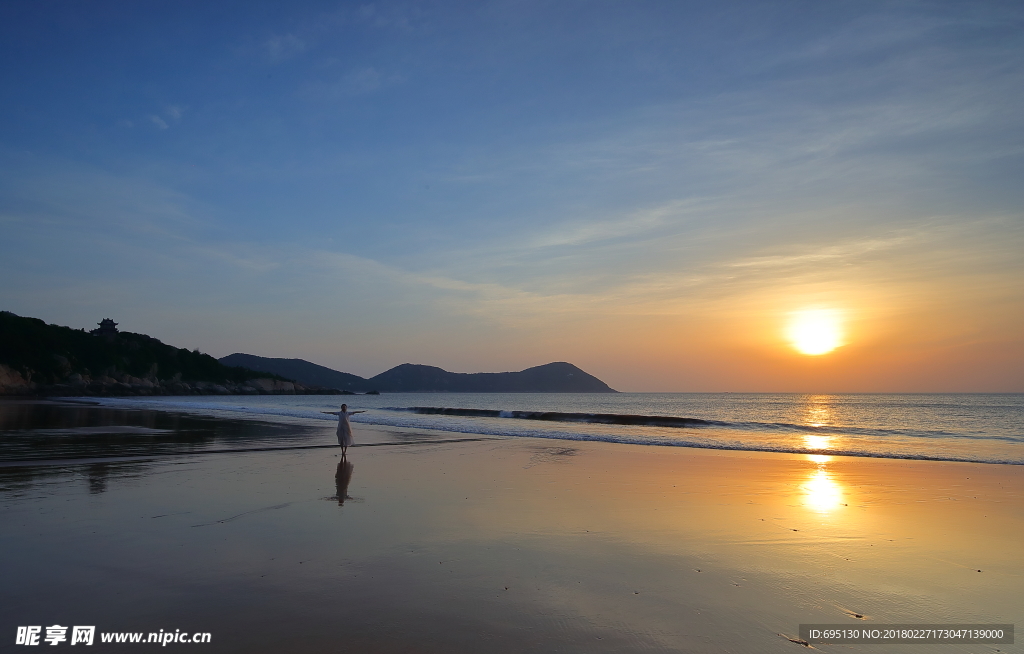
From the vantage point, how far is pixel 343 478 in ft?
42.5

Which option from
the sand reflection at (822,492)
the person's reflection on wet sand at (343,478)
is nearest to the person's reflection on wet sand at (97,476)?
the person's reflection on wet sand at (343,478)

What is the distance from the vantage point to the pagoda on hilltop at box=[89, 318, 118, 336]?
119 metres

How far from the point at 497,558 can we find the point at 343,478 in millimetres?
7152

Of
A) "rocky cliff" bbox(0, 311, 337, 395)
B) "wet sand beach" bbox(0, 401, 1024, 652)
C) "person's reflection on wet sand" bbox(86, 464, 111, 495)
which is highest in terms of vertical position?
"rocky cliff" bbox(0, 311, 337, 395)

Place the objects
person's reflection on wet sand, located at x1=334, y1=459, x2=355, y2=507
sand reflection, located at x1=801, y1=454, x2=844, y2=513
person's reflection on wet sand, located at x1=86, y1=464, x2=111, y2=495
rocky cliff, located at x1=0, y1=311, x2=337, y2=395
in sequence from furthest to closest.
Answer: rocky cliff, located at x1=0, y1=311, x2=337, y2=395 < person's reflection on wet sand, located at x1=86, y1=464, x2=111, y2=495 < person's reflection on wet sand, located at x1=334, y1=459, x2=355, y2=507 < sand reflection, located at x1=801, y1=454, x2=844, y2=513

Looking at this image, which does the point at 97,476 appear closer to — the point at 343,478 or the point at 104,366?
the point at 343,478

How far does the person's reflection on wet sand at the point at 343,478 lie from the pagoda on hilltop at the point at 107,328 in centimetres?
12858

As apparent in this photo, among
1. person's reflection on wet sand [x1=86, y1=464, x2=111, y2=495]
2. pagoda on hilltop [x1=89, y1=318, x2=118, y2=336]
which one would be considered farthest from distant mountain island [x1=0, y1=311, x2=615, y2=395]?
person's reflection on wet sand [x1=86, y1=464, x2=111, y2=495]

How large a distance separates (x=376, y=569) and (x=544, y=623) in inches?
87.9

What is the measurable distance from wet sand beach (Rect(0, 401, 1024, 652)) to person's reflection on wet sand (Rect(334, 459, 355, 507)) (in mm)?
126

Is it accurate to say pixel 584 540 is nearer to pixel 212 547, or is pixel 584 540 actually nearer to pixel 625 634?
pixel 625 634

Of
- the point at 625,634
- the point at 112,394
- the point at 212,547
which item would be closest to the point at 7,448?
the point at 212,547

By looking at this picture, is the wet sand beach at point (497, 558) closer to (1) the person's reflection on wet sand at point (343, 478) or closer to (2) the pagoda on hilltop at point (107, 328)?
(1) the person's reflection on wet sand at point (343, 478)

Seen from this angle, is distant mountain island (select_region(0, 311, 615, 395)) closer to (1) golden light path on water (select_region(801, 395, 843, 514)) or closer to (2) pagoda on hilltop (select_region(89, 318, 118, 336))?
(2) pagoda on hilltop (select_region(89, 318, 118, 336))
